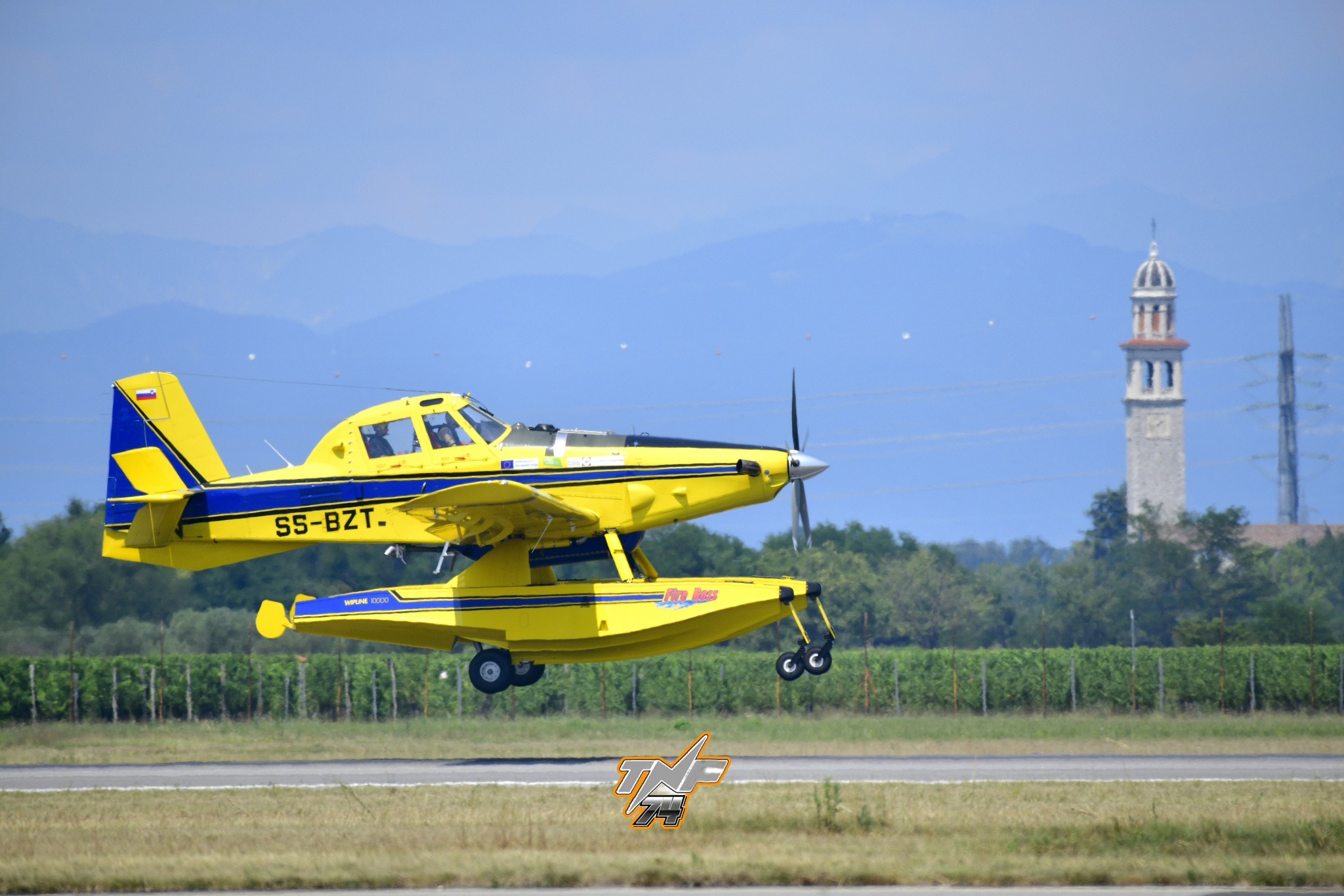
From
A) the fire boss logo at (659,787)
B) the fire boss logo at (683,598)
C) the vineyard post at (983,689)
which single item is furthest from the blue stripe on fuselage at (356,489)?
the vineyard post at (983,689)

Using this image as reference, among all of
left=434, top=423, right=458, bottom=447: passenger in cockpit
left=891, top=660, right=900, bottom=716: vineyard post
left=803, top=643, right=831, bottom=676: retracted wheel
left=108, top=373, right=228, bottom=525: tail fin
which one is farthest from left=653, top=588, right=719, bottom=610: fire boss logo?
left=891, top=660, right=900, bottom=716: vineyard post

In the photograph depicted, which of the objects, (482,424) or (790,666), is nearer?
(790,666)

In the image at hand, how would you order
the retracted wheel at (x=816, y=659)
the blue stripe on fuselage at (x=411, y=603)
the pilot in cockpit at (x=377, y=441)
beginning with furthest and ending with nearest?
the pilot in cockpit at (x=377, y=441) < the blue stripe on fuselage at (x=411, y=603) < the retracted wheel at (x=816, y=659)

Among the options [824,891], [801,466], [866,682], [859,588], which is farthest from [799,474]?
[859,588]

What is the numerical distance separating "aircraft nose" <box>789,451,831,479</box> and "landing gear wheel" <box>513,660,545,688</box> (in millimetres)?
6202

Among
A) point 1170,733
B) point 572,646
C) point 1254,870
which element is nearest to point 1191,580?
point 1170,733

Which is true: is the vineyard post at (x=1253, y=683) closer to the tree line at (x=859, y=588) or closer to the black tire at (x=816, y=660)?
the tree line at (x=859, y=588)

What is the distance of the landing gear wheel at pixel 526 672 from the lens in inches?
1180

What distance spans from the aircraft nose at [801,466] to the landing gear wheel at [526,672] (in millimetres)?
6202

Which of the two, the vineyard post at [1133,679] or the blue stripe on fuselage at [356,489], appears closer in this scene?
the blue stripe on fuselage at [356,489]

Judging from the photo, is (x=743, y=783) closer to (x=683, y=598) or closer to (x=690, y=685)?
(x=683, y=598)

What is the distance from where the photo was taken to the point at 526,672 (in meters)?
30.1

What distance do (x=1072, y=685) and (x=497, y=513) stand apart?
28591mm

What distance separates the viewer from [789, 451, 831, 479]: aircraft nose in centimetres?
2853
